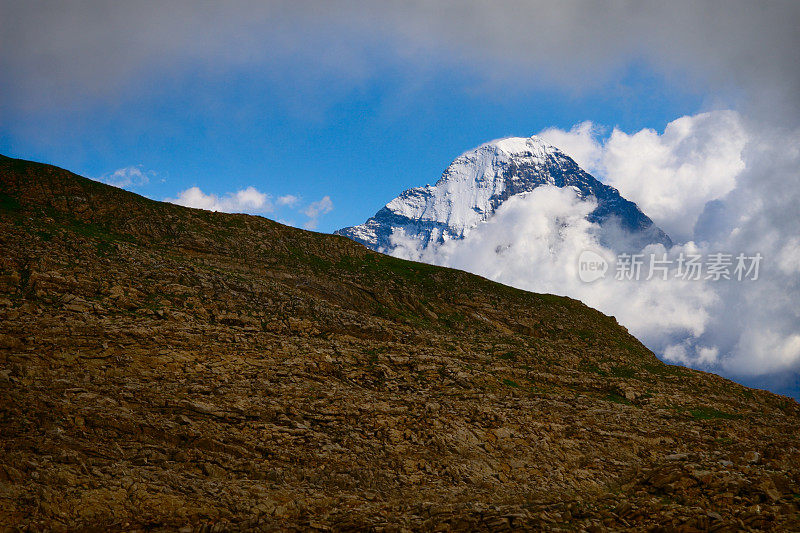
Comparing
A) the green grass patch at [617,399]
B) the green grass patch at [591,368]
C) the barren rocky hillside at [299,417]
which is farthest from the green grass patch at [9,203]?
the green grass patch at [591,368]

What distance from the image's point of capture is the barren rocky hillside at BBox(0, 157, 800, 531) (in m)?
12.2

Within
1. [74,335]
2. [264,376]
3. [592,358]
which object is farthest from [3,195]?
[592,358]

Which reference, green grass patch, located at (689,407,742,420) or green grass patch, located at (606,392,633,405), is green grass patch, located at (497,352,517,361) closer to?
green grass patch, located at (606,392,633,405)

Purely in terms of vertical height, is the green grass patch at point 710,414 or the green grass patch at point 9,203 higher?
the green grass patch at point 9,203

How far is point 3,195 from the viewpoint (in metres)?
35.0

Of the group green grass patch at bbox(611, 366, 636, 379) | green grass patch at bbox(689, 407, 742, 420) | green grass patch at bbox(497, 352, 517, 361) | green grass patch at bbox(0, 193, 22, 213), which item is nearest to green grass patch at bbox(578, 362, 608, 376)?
green grass patch at bbox(611, 366, 636, 379)

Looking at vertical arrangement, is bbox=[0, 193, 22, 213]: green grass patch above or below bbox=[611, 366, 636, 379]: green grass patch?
above

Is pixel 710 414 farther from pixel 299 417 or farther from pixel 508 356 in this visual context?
pixel 299 417

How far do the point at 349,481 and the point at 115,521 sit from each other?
281 inches

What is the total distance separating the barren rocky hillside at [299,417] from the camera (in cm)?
1216

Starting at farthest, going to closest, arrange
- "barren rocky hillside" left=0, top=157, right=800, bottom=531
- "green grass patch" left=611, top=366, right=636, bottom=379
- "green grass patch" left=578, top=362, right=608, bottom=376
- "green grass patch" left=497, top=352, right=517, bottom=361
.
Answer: "green grass patch" left=611, top=366, right=636, bottom=379
"green grass patch" left=578, top=362, right=608, bottom=376
"green grass patch" left=497, top=352, right=517, bottom=361
"barren rocky hillside" left=0, top=157, right=800, bottom=531

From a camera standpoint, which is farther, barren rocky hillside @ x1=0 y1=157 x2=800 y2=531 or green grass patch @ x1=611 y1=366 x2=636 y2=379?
green grass patch @ x1=611 y1=366 x2=636 y2=379

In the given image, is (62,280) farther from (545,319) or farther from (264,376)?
(545,319)

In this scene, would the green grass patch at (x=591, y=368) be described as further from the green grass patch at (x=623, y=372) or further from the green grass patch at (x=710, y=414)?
the green grass patch at (x=710, y=414)
